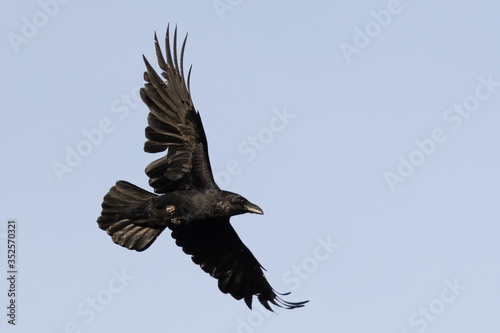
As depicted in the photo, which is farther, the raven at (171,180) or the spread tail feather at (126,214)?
the spread tail feather at (126,214)

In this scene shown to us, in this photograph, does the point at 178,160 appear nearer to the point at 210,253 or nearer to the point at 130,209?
the point at 130,209

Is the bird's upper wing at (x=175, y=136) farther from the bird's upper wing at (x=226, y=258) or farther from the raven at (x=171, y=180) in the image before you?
the bird's upper wing at (x=226, y=258)

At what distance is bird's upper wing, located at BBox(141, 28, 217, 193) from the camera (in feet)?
60.3

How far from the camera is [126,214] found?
734 inches

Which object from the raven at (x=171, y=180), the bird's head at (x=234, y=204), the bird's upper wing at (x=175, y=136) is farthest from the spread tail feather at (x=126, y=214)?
the bird's head at (x=234, y=204)

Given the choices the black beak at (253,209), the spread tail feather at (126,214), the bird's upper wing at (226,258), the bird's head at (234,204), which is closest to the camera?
the bird's head at (234,204)

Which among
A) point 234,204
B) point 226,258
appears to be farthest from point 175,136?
point 226,258

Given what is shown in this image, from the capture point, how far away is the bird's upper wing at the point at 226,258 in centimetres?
1984

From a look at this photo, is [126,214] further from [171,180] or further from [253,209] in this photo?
[253,209]

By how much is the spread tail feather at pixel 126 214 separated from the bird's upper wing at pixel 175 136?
449mm

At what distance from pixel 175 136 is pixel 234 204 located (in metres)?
1.69

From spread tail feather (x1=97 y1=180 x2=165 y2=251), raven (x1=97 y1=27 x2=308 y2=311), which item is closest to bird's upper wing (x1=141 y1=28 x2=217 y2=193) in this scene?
raven (x1=97 y1=27 x2=308 y2=311)

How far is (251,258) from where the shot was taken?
66.7ft

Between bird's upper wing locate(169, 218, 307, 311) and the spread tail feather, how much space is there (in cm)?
78
